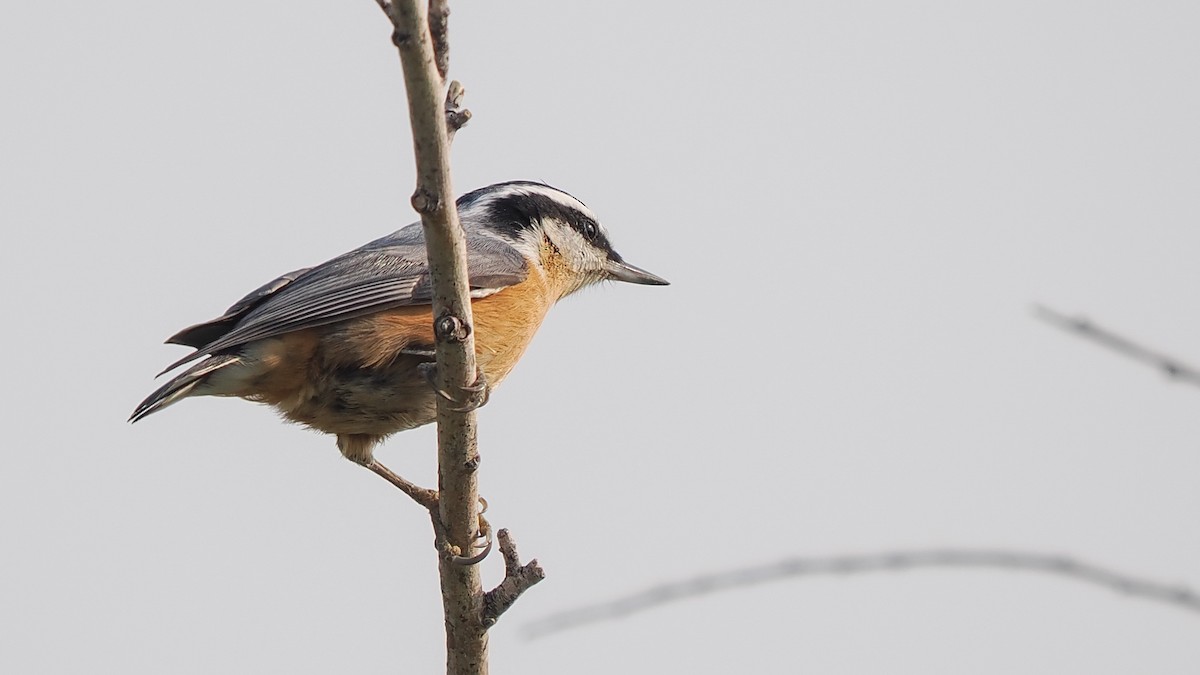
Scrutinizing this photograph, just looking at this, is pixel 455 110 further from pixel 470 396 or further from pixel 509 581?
pixel 509 581

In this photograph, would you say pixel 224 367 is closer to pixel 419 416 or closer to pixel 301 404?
pixel 301 404

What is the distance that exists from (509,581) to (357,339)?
4.38 ft

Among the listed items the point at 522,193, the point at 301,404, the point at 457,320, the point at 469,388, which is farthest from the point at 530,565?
the point at 522,193

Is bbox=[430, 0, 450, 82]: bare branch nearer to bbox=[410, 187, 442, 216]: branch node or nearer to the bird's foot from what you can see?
bbox=[410, 187, 442, 216]: branch node

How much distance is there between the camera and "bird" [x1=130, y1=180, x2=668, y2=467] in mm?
5273

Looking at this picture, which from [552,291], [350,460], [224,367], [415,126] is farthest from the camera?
[552,291]

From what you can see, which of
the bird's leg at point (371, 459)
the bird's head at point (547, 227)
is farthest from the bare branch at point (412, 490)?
the bird's head at point (547, 227)

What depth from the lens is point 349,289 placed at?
5.48m

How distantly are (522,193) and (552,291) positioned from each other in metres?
0.62

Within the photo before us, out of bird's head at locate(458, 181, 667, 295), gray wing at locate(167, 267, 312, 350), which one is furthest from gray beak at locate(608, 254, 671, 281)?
gray wing at locate(167, 267, 312, 350)

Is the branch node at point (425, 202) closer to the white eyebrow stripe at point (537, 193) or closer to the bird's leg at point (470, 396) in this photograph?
the bird's leg at point (470, 396)

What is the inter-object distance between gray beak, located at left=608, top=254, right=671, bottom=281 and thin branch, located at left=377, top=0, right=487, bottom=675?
2.46 meters

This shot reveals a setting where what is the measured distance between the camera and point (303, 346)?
5.36 metres

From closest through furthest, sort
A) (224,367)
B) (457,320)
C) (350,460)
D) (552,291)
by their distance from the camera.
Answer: (457,320)
(224,367)
(350,460)
(552,291)
